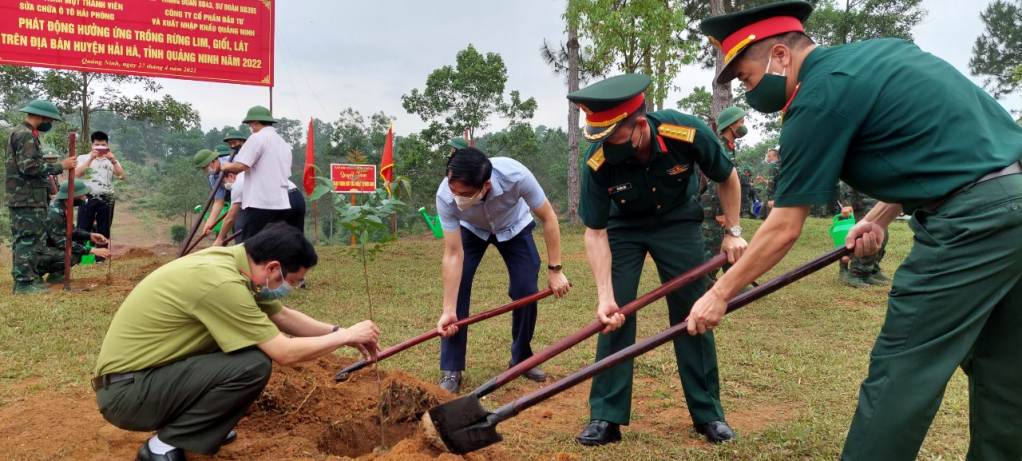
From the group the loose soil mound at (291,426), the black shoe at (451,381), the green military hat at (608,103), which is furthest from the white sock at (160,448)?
the green military hat at (608,103)

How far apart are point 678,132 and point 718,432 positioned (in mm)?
1505

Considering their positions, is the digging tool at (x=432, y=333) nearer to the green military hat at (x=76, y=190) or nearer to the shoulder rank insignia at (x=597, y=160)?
the shoulder rank insignia at (x=597, y=160)

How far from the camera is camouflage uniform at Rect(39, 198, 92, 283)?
7449mm

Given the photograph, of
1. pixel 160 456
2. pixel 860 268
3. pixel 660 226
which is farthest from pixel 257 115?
pixel 860 268

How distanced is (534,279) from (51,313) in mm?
4752

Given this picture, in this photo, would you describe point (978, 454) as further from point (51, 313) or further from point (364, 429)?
point (51, 313)

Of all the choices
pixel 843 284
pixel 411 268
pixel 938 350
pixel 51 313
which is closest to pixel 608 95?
pixel 938 350

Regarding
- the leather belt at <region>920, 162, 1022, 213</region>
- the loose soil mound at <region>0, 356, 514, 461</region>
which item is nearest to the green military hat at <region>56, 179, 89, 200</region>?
the loose soil mound at <region>0, 356, 514, 461</region>

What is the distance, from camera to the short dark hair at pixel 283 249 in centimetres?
267

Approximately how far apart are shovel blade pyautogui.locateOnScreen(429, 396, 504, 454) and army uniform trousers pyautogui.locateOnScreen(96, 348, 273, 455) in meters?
0.82

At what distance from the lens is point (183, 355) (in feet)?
8.82

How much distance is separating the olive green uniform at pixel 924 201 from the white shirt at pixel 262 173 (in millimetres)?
5255

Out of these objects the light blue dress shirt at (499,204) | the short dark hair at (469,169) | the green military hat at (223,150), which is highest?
the green military hat at (223,150)

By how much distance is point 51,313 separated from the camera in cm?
591
